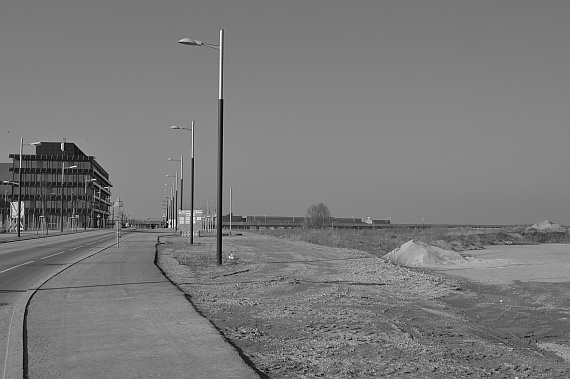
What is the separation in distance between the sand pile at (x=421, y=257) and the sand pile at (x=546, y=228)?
48069 mm

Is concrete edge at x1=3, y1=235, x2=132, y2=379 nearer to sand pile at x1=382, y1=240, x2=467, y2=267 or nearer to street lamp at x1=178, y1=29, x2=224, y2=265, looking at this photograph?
street lamp at x1=178, y1=29, x2=224, y2=265

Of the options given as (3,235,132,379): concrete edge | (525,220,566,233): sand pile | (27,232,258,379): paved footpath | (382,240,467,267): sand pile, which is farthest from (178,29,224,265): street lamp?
(525,220,566,233): sand pile

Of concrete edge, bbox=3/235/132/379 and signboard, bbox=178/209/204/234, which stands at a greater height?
signboard, bbox=178/209/204/234

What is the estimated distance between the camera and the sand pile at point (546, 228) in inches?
2835

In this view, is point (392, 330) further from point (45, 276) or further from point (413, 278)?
point (45, 276)

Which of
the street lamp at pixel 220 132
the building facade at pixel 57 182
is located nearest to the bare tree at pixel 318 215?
the building facade at pixel 57 182

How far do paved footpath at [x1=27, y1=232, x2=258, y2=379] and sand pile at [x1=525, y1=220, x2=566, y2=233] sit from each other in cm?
6539

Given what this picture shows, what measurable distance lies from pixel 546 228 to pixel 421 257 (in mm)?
54422

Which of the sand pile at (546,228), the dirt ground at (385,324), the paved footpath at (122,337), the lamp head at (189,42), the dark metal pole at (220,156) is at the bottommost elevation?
the dirt ground at (385,324)

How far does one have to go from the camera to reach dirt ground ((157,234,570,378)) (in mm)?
7578

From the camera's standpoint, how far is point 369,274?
21.0 metres

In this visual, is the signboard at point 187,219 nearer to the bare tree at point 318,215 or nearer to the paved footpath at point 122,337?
the paved footpath at point 122,337

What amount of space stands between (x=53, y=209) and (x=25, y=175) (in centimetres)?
1028

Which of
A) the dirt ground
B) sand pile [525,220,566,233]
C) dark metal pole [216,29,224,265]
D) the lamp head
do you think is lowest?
the dirt ground
